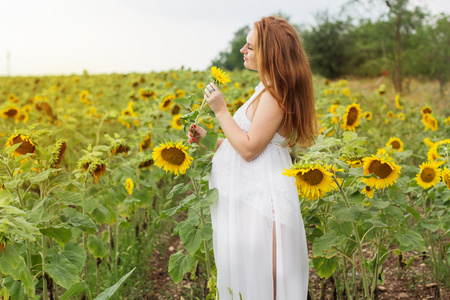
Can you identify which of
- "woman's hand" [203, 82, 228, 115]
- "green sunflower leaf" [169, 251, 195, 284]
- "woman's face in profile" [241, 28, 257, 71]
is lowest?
"green sunflower leaf" [169, 251, 195, 284]

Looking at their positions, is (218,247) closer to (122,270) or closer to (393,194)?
(393,194)

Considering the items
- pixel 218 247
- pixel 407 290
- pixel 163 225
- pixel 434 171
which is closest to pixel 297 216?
pixel 218 247

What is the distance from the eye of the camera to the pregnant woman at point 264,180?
1.88 metres

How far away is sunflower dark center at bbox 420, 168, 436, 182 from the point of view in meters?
2.44

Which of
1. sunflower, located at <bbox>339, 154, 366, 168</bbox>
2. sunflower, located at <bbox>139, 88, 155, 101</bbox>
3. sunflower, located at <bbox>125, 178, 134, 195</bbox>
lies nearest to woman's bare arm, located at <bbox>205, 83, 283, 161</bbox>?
sunflower, located at <bbox>339, 154, 366, 168</bbox>

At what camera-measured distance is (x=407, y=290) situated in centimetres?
299

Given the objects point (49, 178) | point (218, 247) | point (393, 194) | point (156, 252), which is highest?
point (49, 178)

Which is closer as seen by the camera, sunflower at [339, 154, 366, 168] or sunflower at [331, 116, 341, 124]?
sunflower at [339, 154, 366, 168]

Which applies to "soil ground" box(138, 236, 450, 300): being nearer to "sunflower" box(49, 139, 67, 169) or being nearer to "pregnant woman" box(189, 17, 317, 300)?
"pregnant woman" box(189, 17, 317, 300)

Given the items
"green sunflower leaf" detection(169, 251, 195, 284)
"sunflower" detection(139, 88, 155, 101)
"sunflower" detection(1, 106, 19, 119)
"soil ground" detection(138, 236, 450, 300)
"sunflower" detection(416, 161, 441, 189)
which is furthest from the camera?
"sunflower" detection(1, 106, 19, 119)

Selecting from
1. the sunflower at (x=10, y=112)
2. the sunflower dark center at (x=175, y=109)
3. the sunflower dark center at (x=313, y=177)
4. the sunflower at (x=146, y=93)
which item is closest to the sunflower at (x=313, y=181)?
the sunflower dark center at (x=313, y=177)

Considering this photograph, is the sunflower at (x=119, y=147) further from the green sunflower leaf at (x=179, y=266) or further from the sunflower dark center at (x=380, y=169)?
the sunflower dark center at (x=380, y=169)

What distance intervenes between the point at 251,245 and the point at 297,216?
22 cm

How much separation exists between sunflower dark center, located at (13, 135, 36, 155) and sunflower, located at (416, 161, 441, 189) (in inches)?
74.4
